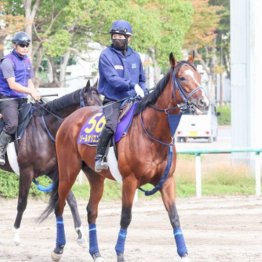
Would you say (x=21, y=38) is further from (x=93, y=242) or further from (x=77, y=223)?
(x=93, y=242)

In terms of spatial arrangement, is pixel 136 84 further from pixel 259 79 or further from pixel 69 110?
pixel 259 79

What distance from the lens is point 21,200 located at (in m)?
11.8

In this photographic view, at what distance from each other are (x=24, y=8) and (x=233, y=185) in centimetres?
1323

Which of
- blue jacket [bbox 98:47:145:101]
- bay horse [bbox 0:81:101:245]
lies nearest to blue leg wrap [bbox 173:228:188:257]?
blue jacket [bbox 98:47:145:101]

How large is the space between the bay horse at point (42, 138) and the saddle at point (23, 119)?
0.15 ft

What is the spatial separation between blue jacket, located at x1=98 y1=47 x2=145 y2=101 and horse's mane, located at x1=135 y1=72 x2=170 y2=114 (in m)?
0.27

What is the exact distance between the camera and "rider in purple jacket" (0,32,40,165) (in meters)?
12.2

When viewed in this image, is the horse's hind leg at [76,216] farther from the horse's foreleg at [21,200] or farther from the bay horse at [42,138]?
the horse's foreleg at [21,200]

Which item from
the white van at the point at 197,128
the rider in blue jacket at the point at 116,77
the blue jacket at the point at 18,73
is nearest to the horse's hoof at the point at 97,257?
the rider in blue jacket at the point at 116,77

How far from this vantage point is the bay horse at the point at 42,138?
12.2m

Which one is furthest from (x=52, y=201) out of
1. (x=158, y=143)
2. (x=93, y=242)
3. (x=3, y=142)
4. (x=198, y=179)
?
(x=198, y=179)

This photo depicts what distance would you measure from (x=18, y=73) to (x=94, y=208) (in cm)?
271

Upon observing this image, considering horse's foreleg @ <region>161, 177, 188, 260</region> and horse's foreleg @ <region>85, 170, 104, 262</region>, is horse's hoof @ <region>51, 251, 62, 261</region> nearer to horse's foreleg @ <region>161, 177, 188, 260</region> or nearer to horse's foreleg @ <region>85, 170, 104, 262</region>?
horse's foreleg @ <region>85, 170, 104, 262</region>

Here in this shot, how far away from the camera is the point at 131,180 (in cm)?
949
